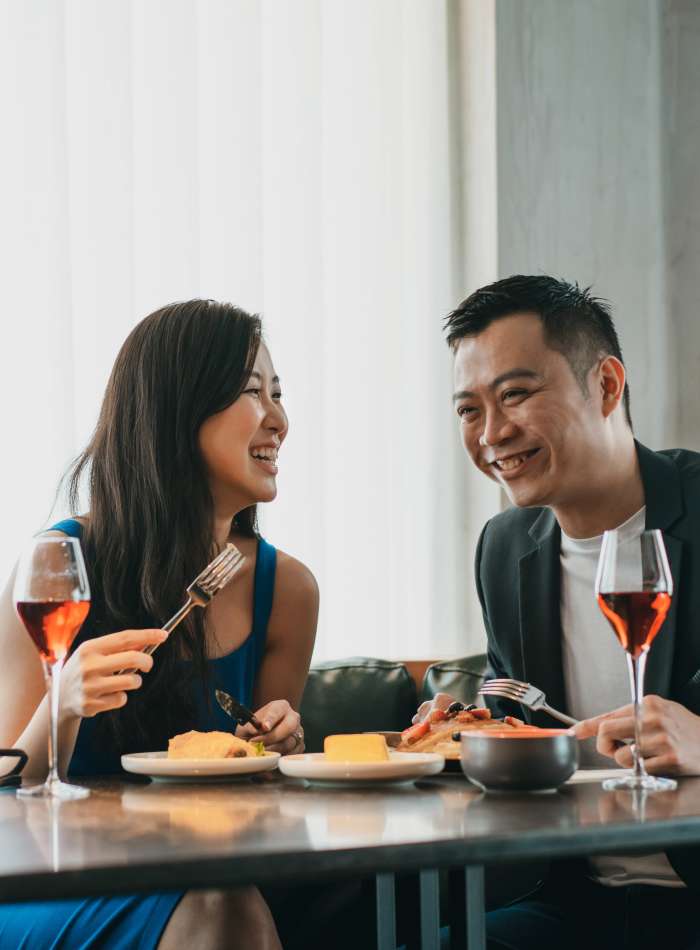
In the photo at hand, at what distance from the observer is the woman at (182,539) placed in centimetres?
188

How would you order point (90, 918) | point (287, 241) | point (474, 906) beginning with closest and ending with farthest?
point (474, 906)
point (90, 918)
point (287, 241)

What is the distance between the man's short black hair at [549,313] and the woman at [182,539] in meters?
0.39

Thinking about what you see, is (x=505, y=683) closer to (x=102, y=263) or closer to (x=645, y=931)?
(x=645, y=931)

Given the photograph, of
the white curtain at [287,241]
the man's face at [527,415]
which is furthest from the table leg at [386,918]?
the white curtain at [287,241]

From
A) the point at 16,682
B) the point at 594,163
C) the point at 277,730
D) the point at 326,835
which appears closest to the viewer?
the point at 326,835

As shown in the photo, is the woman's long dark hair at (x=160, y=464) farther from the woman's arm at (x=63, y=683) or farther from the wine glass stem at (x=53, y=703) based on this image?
the wine glass stem at (x=53, y=703)

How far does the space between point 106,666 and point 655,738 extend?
64 cm

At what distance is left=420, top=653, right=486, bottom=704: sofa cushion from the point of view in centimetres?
284

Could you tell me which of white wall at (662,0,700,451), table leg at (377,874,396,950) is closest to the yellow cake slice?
table leg at (377,874,396,950)

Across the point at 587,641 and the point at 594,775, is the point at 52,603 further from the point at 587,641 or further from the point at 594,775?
the point at 587,641

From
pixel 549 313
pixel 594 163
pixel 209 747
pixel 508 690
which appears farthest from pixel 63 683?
pixel 594 163

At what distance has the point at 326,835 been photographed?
39.8 inches

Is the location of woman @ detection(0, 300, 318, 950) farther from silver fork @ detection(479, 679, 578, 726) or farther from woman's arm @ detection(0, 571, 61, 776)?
silver fork @ detection(479, 679, 578, 726)

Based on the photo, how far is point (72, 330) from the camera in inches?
115
